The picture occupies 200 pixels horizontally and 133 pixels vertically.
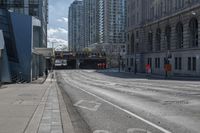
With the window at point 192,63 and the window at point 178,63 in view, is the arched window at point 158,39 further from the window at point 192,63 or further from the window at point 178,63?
the window at point 192,63

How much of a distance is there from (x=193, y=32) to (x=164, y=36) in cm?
1435

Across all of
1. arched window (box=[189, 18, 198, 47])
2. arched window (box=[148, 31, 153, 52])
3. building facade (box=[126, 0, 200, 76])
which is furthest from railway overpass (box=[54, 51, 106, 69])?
arched window (box=[189, 18, 198, 47])

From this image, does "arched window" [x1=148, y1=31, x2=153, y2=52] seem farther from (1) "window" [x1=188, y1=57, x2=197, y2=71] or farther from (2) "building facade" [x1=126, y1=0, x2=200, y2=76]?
(1) "window" [x1=188, y1=57, x2=197, y2=71]

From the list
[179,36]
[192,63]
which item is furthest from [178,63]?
[192,63]

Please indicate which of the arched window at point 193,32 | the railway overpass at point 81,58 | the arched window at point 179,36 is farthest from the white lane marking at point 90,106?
the railway overpass at point 81,58

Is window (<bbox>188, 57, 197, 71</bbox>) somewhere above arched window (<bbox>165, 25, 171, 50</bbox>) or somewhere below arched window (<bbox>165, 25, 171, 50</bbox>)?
below

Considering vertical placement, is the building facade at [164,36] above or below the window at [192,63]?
above

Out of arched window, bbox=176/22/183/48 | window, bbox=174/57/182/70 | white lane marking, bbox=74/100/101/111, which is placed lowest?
white lane marking, bbox=74/100/101/111

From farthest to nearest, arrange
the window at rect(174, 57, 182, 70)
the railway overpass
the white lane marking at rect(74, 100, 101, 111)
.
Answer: the railway overpass, the window at rect(174, 57, 182, 70), the white lane marking at rect(74, 100, 101, 111)

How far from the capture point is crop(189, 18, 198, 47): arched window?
76838 millimetres

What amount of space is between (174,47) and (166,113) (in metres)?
70.6

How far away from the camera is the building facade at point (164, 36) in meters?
76.9

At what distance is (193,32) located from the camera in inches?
3081

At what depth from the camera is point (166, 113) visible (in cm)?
1642
